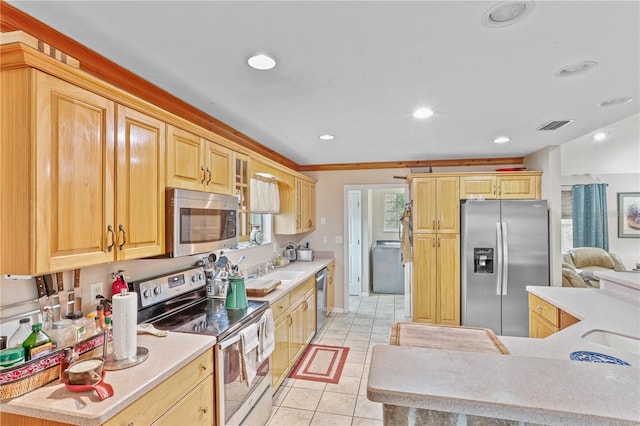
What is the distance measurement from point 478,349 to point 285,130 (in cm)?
238

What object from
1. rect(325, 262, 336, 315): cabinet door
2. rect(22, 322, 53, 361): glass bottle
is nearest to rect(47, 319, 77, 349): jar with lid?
rect(22, 322, 53, 361): glass bottle

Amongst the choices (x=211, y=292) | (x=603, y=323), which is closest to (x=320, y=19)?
(x=211, y=292)

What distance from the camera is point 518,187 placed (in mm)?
→ 4094

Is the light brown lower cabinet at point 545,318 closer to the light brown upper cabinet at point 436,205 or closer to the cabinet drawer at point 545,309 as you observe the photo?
the cabinet drawer at point 545,309

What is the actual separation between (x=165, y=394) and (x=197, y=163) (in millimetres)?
1335

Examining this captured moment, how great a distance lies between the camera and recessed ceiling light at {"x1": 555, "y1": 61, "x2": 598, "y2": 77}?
1.74m

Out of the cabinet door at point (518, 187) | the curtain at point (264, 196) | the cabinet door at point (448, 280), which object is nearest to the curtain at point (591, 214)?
the cabinet door at point (518, 187)

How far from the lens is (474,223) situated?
13.1 feet

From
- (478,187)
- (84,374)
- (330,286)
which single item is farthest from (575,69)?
(330,286)

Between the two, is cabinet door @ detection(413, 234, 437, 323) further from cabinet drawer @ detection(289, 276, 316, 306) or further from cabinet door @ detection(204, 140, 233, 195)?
cabinet door @ detection(204, 140, 233, 195)

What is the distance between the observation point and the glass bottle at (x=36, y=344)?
1229mm

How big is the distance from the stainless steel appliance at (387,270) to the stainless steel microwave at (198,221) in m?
4.40

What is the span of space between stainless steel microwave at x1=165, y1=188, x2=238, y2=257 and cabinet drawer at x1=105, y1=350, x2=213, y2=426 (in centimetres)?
62

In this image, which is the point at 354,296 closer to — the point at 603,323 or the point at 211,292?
the point at 211,292
